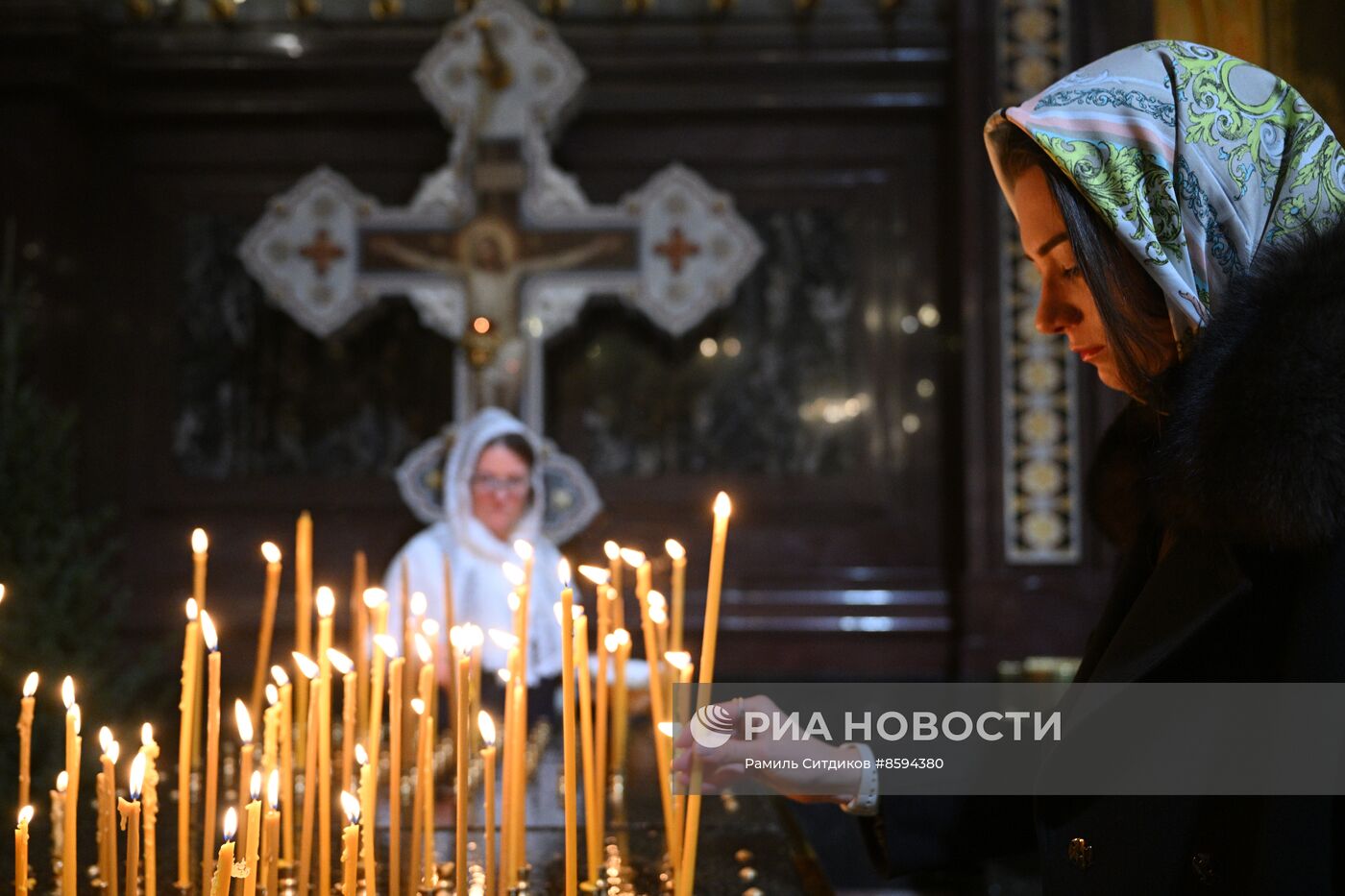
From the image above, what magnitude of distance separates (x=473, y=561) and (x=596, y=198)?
1.14 m

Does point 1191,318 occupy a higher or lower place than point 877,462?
higher

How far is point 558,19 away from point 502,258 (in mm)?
742

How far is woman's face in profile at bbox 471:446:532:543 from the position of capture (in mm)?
2902

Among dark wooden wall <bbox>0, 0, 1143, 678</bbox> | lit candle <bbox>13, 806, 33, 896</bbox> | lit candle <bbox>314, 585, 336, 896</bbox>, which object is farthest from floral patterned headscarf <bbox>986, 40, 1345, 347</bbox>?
dark wooden wall <bbox>0, 0, 1143, 678</bbox>

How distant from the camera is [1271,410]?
84 centimetres

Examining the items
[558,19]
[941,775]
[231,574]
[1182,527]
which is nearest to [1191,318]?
[1182,527]

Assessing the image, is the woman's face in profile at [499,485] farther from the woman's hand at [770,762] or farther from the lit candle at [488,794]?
the lit candle at [488,794]

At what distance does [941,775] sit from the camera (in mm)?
1209

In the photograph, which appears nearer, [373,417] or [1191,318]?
[1191,318]

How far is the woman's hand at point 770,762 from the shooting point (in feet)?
3.47

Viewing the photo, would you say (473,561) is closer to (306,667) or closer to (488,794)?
(306,667)

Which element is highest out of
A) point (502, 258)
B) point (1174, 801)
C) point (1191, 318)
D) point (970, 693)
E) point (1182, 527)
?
point (502, 258)

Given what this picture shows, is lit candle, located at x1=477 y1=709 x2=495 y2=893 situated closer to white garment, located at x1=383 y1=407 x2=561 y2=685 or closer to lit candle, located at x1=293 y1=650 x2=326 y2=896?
lit candle, located at x1=293 y1=650 x2=326 y2=896

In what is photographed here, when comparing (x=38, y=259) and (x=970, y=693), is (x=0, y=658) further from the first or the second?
(x=970, y=693)
